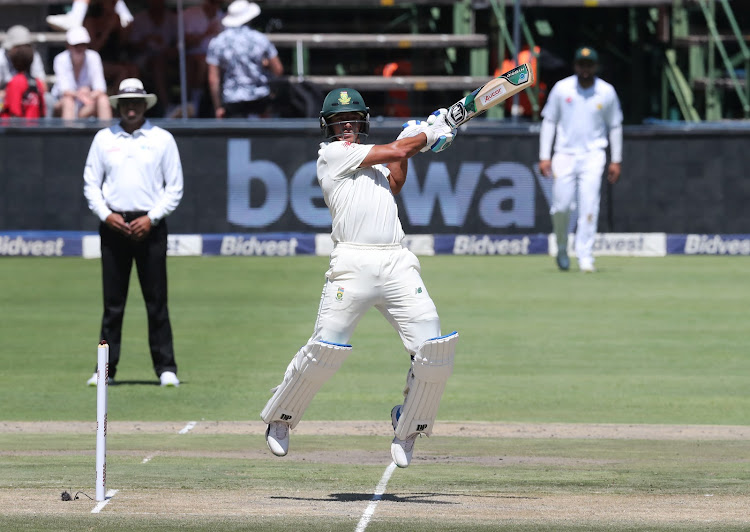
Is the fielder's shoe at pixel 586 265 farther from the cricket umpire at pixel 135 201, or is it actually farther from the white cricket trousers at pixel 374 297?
the white cricket trousers at pixel 374 297

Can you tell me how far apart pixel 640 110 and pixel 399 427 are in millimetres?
18130

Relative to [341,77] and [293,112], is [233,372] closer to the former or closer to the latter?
[293,112]

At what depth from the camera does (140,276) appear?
10367mm

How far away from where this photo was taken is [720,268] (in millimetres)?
17250

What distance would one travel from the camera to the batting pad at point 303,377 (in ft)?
22.5

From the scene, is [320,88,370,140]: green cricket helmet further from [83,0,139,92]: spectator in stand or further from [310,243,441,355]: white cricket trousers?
[83,0,139,92]: spectator in stand

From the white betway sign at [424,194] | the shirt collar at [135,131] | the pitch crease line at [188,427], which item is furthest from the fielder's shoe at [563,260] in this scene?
the pitch crease line at [188,427]

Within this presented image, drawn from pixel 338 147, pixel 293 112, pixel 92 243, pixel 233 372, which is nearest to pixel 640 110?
pixel 293 112

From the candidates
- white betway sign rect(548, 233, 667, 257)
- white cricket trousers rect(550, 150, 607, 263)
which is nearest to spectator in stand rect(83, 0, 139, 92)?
white betway sign rect(548, 233, 667, 257)

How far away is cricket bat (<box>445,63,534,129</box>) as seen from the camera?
7277 mm

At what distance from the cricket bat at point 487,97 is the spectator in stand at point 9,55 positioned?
1263 cm

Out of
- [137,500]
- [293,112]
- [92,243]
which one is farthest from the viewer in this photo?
[293,112]

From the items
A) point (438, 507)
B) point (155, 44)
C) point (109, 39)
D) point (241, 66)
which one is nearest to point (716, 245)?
point (241, 66)

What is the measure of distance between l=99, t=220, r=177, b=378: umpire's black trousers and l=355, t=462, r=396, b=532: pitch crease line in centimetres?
315
